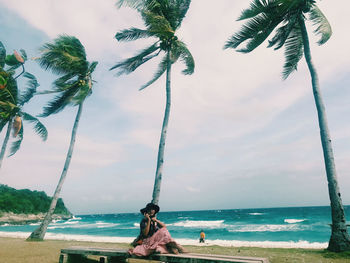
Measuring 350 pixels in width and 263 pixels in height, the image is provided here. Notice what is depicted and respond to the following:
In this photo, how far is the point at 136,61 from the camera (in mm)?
12195

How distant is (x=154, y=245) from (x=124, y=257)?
38.5 inches

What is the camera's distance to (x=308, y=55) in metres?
9.23

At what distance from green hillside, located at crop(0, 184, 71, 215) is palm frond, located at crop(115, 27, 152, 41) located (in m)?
68.2

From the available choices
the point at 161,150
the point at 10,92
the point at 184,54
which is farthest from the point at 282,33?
the point at 10,92

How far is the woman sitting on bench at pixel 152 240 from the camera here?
466 centimetres

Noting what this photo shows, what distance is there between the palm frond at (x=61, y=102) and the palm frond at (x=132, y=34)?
5253 millimetres

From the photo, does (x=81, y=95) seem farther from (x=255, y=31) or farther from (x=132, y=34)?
(x=255, y=31)

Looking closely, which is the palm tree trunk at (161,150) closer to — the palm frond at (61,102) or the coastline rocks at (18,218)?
the palm frond at (61,102)

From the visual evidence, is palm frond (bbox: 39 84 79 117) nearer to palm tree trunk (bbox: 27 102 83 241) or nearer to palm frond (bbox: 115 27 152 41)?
palm tree trunk (bbox: 27 102 83 241)

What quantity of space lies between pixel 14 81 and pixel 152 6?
9972 millimetres

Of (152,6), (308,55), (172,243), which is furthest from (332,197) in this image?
(152,6)

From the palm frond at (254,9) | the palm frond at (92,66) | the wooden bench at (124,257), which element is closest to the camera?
the wooden bench at (124,257)

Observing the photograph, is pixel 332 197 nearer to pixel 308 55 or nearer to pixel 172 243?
pixel 308 55

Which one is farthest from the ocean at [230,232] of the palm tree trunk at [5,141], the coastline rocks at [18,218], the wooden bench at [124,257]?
the palm tree trunk at [5,141]
